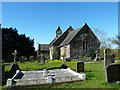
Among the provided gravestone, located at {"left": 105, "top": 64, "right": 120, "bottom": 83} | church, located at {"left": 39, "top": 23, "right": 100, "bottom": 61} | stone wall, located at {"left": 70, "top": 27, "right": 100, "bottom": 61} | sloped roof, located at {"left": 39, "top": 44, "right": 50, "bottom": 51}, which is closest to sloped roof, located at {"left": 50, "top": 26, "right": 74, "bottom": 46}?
church, located at {"left": 39, "top": 23, "right": 100, "bottom": 61}

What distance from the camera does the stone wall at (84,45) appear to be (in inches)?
1033

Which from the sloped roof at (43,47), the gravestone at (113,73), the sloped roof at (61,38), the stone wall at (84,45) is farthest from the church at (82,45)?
the gravestone at (113,73)

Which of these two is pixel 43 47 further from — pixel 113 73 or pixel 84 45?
pixel 113 73

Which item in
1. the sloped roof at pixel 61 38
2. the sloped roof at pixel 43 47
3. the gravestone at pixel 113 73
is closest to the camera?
the gravestone at pixel 113 73

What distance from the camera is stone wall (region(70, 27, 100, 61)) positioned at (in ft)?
86.1

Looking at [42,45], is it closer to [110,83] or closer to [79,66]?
[79,66]

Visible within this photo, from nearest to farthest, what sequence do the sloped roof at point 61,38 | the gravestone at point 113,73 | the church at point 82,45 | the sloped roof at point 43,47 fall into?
1. the gravestone at point 113,73
2. the church at point 82,45
3. the sloped roof at point 61,38
4. the sloped roof at point 43,47

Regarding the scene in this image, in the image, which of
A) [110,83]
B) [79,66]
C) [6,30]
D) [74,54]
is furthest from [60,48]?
[110,83]

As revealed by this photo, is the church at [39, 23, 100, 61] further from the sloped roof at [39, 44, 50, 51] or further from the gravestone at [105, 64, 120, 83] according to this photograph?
the gravestone at [105, 64, 120, 83]

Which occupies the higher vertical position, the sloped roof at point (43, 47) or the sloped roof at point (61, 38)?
the sloped roof at point (61, 38)

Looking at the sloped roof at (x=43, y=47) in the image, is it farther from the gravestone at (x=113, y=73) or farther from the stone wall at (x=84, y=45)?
the gravestone at (x=113, y=73)

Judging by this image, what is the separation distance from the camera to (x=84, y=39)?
2692cm

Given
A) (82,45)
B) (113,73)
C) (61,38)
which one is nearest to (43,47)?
(61,38)

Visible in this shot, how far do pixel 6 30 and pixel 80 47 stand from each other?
21.7m
